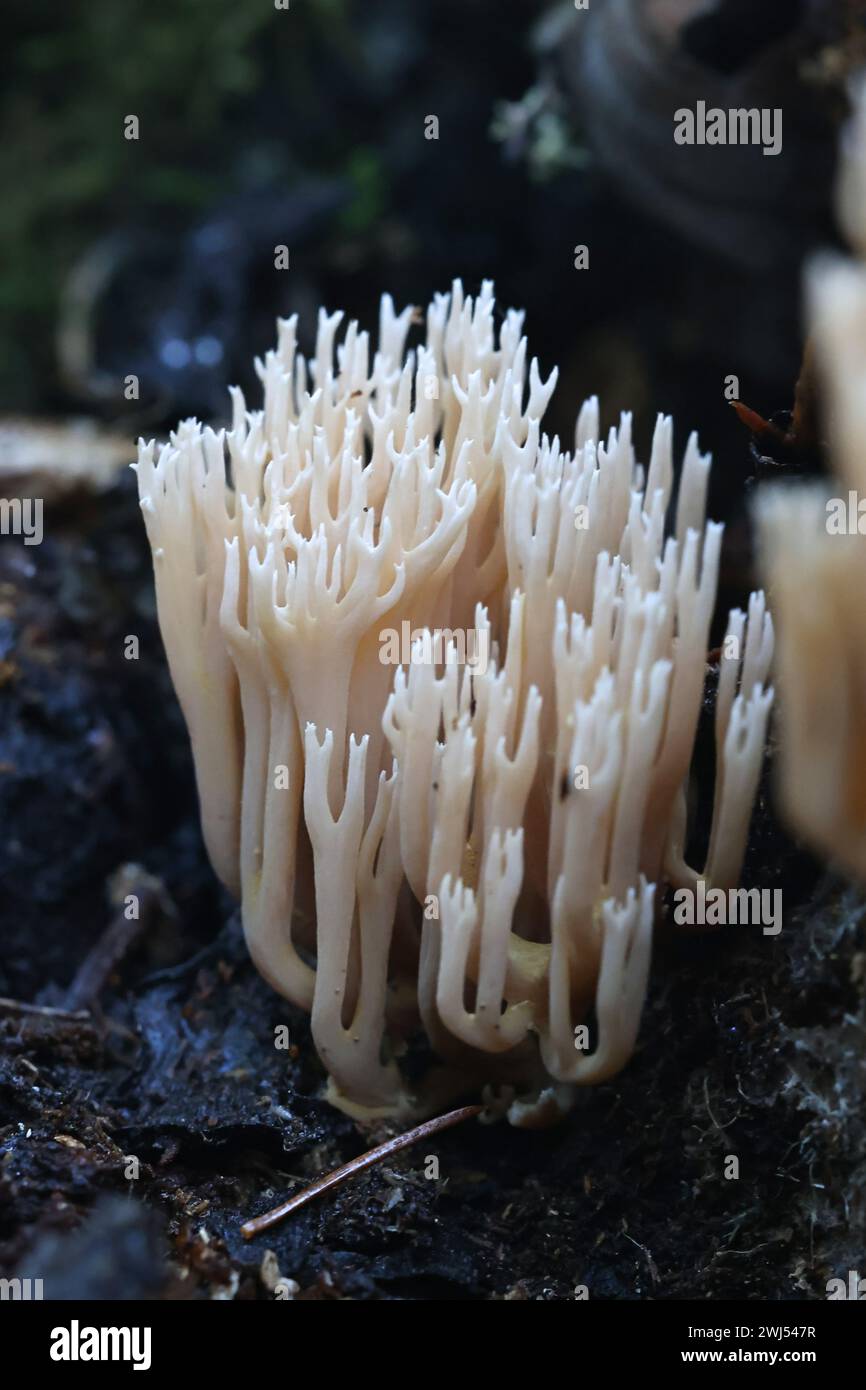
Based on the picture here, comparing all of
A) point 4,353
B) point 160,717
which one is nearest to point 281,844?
point 160,717

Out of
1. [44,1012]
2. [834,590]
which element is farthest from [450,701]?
[44,1012]

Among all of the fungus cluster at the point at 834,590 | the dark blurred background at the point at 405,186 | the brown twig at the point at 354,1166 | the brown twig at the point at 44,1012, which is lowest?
the brown twig at the point at 354,1166

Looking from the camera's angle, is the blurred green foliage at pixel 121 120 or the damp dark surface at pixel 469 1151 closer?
the damp dark surface at pixel 469 1151

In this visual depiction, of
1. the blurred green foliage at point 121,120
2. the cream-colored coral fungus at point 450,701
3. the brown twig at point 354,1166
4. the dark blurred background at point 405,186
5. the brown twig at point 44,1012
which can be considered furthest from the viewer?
the blurred green foliage at point 121,120

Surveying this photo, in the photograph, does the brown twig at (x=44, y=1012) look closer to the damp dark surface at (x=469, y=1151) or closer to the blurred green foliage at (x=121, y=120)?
the damp dark surface at (x=469, y=1151)

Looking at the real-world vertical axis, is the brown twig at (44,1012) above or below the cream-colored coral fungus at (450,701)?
below

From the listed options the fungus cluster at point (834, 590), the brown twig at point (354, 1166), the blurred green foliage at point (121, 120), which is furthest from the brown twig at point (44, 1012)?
the blurred green foliage at point (121, 120)

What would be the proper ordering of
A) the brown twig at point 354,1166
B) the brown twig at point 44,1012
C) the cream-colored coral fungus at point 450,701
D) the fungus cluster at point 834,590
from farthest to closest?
the brown twig at point 44,1012
the brown twig at point 354,1166
the cream-colored coral fungus at point 450,701
the fungus cluster at point 834,590
